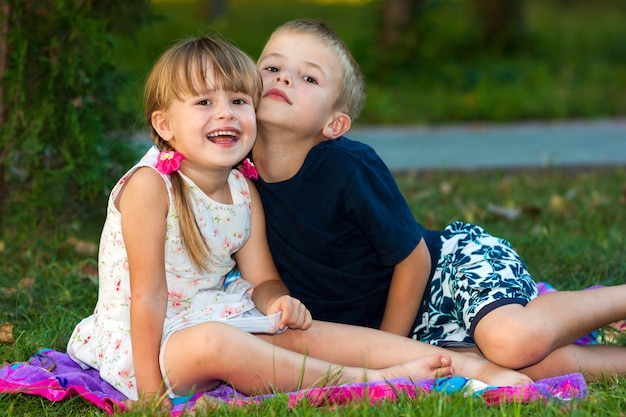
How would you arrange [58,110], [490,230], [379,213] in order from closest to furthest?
[379,213]
[58,110]
[490,230]

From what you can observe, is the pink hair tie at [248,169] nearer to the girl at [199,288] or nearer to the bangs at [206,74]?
the girl at [199,288]

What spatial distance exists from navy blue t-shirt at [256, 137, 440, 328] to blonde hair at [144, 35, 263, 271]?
36 centimetres

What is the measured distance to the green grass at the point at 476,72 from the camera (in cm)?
872

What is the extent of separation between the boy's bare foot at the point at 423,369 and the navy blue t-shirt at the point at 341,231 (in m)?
0.38

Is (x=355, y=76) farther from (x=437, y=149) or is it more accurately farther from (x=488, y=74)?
(x=488, y=74)

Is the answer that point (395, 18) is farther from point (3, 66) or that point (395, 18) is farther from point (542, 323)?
point (542, 323)

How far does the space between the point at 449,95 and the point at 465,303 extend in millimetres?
6486

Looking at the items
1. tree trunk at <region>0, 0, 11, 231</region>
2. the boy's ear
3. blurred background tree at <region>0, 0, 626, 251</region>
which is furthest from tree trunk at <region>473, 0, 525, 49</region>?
the boy's ear

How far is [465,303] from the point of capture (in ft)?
10.3

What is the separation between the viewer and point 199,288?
9.98 ft

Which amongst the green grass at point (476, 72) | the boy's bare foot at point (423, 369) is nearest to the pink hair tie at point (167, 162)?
the boy's bare foot at point (423, 369)

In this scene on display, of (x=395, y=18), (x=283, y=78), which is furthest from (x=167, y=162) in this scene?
(x=395, y=18)

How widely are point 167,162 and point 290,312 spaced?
607 mm

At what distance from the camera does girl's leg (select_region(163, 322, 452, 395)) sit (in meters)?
2.74
